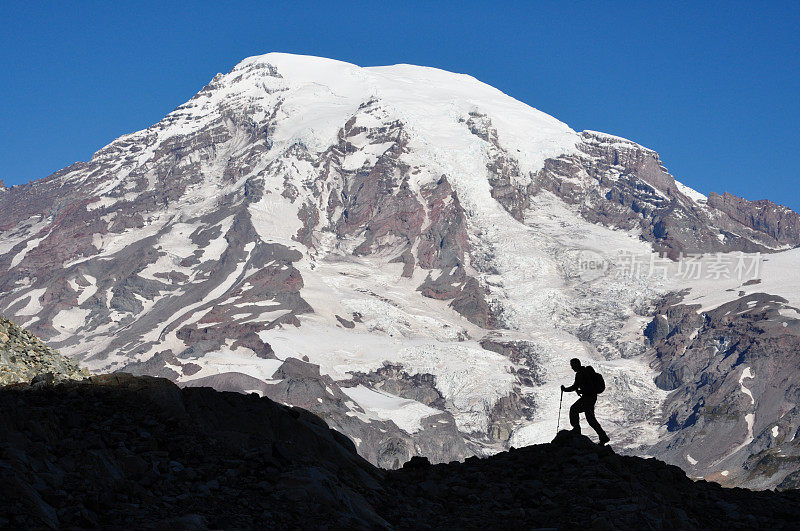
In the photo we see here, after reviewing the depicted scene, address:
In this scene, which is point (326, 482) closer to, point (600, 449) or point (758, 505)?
point (600, 449)

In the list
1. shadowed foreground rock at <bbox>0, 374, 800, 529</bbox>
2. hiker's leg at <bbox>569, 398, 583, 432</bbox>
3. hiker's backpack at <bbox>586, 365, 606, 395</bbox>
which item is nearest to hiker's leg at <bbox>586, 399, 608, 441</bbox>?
hiker's leg at <bbox>569, 398, 583, 432</bbox>

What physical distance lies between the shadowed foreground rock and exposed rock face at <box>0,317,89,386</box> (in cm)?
419

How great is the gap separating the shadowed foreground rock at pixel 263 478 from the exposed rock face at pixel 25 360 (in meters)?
4.19

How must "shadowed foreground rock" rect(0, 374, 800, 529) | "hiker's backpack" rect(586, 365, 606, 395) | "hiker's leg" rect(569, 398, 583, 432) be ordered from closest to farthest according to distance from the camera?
"shadowed foreground rock" rect(0, 374, 800, 529) → "hiker's leg" rect(569, 398, 583, 432) → "hiker's backpack" rect(586, 365, 606, 395)

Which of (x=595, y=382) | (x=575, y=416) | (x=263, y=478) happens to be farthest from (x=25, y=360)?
(x=595, y=382)

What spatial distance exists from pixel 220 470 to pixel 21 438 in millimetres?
3777

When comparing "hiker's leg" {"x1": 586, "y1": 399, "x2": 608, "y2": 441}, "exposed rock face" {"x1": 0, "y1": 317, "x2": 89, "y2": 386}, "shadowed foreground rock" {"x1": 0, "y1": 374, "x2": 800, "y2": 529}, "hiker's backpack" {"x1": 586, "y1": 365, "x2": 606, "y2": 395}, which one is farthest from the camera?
"exposed rock face" {"x1": 0, "y1": 317, "x2": 89, "y2": 386}

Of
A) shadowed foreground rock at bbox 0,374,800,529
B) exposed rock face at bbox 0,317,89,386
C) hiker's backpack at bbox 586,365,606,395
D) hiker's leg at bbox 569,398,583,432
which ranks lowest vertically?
shadowed foreground rock at bbox 0,374,800,529

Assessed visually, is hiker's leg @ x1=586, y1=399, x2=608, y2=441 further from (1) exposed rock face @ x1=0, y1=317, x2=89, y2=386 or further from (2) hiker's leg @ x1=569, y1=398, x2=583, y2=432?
(1) exposed rock face @ x1=0, y1=317, x2=89, y2=386

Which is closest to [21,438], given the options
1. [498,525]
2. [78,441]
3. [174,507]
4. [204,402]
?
[78,441]

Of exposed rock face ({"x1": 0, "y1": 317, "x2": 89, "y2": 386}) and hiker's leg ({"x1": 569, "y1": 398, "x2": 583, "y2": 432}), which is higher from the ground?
exposed rock face ({"x1": 0, "y1": 317, "x2": 89, "y2": 386})

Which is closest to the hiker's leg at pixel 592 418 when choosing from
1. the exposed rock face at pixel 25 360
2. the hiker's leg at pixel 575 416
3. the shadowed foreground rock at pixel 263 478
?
the hiker's leg at pixel 575 416

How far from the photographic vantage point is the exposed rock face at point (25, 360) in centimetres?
2844

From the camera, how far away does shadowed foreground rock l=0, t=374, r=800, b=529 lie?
691 inches
